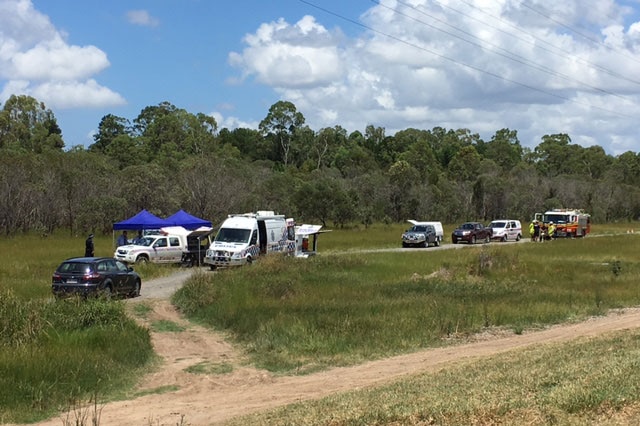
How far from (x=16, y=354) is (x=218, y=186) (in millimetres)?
54545

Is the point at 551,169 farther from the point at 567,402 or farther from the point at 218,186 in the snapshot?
the point at 567,402

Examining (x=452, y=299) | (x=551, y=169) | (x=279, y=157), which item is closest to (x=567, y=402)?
(x=452, y=299)

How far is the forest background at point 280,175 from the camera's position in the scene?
64500 mm

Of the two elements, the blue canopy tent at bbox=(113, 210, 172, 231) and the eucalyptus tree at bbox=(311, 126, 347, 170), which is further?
the eucalyptus tree at bbox=(311, 126, 347, 170)

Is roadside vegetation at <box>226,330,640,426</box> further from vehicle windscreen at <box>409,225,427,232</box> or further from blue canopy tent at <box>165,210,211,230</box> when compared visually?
vehicle windscreen at <box>409,225,427,232</box>

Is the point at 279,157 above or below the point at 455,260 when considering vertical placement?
above

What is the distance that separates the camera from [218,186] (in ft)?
222

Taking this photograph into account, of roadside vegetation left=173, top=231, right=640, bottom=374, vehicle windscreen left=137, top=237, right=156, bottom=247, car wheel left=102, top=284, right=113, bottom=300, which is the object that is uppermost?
vehicle windscreen left=137, top=237, right=156, bottom=247

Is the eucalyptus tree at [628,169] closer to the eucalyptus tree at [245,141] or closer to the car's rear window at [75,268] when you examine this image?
the eucalyptus tree at [245,141]

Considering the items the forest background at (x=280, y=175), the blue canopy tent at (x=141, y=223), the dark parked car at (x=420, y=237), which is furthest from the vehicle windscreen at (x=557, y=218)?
the blue canopy tent at (x=141, y=223)

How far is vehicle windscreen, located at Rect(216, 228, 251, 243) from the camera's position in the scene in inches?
1341

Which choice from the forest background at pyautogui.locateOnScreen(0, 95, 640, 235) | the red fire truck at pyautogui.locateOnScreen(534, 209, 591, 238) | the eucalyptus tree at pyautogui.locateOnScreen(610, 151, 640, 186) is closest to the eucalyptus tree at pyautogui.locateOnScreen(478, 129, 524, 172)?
the forest background at pyautogui.locateOnScreen(0, 95, 640, 235)

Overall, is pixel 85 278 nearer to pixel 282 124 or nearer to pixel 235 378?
pixel 235 378

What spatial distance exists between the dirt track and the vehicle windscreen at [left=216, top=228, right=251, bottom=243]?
13882 millimetres
